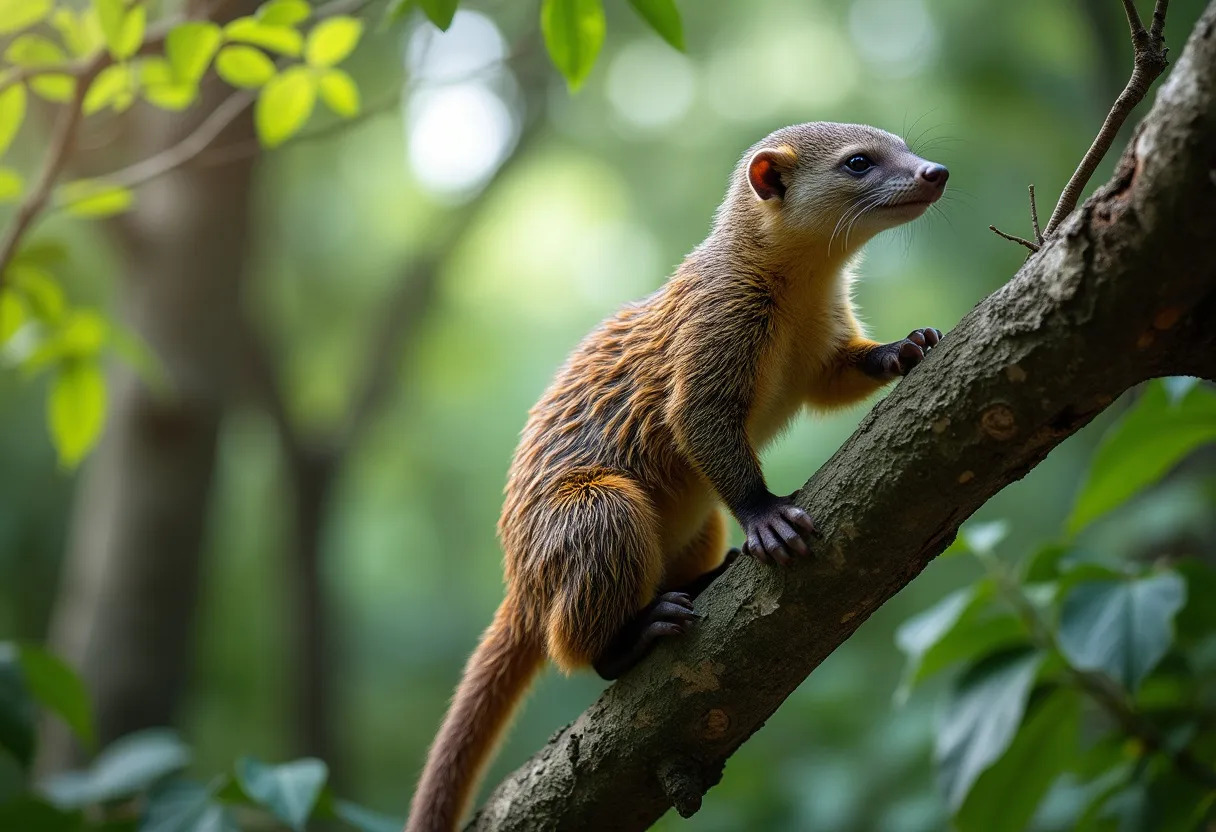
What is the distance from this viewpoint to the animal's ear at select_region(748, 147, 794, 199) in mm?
4258

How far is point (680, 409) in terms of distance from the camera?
3.77 meters

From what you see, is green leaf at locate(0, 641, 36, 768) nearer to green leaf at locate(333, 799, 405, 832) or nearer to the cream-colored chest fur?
green leaf at locate(333, 799, 405, 832)

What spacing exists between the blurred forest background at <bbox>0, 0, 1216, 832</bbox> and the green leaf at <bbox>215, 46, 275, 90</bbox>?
29.7 inches

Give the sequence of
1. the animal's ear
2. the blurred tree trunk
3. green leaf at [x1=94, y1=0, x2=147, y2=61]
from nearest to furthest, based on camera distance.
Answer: green leaf at [x1=94, y1=0, x2=147, y2=61], the animal's ear, the blurred tree trunk

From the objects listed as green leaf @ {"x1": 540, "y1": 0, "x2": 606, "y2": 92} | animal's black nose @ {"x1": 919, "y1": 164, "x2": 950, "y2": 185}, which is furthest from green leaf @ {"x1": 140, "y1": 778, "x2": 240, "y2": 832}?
animal's black nose @ {"x1": 919, "y1": 164, "x2": 950, "y2": 185}

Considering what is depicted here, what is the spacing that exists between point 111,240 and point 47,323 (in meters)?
2.94

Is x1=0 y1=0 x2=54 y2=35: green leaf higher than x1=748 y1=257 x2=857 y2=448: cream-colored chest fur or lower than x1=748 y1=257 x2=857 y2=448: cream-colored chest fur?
higher

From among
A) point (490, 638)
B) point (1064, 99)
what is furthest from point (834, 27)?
point (490, 638)

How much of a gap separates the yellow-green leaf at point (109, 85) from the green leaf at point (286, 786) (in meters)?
2.59

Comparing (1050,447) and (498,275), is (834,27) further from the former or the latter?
(1050,447)

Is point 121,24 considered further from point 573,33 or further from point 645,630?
point 645,630

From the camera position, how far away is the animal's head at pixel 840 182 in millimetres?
3926

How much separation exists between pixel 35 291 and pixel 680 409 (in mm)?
2847

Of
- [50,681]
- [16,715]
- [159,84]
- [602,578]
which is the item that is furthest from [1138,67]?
[50,681]
